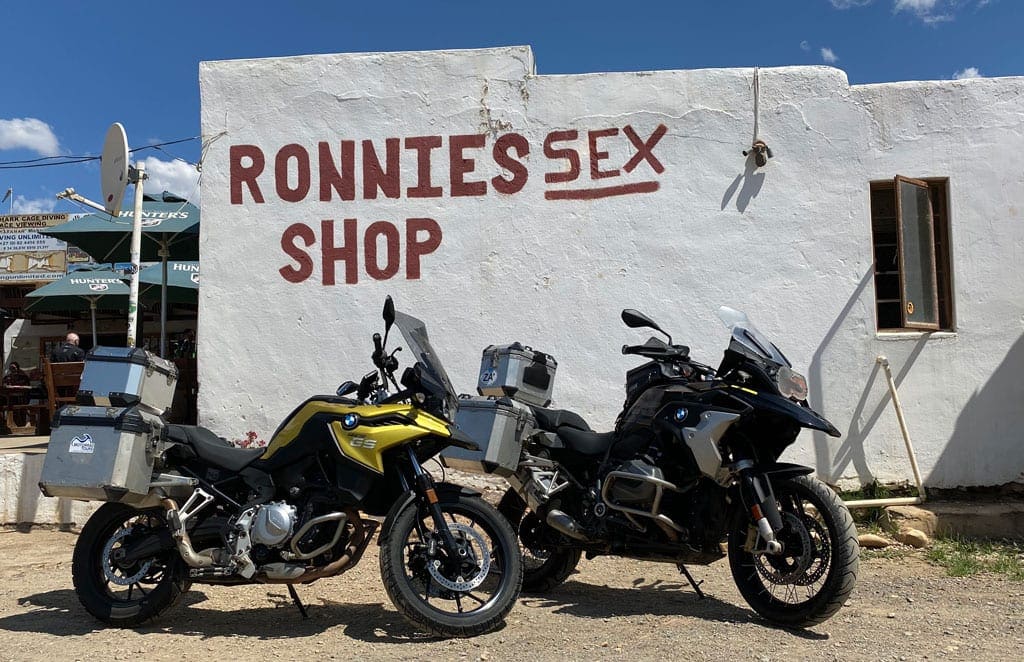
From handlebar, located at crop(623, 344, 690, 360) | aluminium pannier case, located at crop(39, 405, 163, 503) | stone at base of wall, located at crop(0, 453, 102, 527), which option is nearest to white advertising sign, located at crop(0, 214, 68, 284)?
stone at base of wall, located at crop(0, 453, 102, 527)

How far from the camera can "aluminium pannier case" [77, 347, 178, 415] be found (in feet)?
13.0

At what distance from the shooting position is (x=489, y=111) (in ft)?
20.9

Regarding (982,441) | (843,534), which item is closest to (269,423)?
(843,534)

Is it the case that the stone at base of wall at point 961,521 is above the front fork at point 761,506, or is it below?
below

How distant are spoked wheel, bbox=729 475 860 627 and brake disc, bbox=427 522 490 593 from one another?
1.27 m

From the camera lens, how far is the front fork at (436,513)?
A: 379 cm

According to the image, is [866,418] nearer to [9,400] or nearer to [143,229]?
[143,229]

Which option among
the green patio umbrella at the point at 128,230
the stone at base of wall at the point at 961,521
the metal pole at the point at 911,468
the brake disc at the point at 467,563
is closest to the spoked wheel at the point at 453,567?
the brake disc at the point at 467,563

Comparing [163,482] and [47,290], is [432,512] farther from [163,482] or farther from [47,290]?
[47,290]

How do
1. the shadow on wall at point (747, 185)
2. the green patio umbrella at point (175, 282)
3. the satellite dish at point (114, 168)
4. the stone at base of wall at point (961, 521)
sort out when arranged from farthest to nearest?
the green patio umbrella at point (175, 282), the satellite dish at point (114, 168), the shadow on wall at point (747, 185), the stone at base of wall at point (961, 521)

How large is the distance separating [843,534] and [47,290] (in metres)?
11.3

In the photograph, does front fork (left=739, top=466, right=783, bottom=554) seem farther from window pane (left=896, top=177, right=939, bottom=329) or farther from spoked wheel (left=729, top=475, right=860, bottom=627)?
window pane (left=896, top=177, right=939, bottom=329)

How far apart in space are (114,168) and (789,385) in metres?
5.88

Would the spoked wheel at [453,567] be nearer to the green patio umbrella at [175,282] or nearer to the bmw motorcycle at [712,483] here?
the bmw motorcycle at [712,483]
